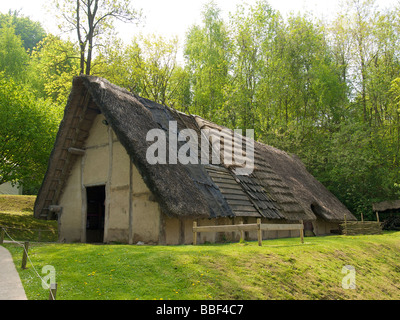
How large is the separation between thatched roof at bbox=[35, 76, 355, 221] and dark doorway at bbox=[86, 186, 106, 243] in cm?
240

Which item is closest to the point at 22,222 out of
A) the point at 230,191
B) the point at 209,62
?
the point at 230,191

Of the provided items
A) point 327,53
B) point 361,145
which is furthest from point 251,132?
point 327,53

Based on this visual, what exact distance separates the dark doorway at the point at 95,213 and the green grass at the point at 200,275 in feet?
24.4

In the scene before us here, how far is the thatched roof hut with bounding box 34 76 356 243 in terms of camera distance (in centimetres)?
1195

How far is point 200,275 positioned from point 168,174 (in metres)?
5.32

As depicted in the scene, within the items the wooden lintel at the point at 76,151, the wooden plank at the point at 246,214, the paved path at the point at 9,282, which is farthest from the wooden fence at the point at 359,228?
the paved path at the point at 9,282

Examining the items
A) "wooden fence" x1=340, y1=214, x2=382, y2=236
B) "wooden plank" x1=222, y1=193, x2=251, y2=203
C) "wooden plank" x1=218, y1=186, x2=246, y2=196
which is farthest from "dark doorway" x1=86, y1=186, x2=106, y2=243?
"wooden fence" x1=340, y1=214, x2=382, y2=236

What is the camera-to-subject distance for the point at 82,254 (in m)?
9.04

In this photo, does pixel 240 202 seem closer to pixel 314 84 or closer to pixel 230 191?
pixel 230 191

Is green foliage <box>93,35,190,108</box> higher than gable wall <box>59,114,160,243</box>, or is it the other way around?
green foliage <box>93,35,190,108</box>

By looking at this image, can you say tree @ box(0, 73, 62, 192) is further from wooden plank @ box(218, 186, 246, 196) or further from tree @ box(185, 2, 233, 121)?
tree @ box(185, 2, 233, 121)

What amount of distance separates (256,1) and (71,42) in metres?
18.4

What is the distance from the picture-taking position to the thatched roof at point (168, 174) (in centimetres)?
1183
